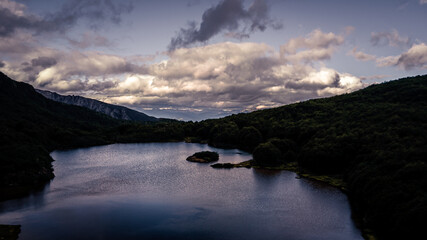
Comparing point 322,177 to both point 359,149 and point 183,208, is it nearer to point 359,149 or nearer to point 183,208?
point 359,149

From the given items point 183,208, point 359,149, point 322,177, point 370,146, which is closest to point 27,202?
point 183,208

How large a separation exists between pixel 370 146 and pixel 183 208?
61165 mm

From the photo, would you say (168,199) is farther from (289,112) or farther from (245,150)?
(289,112)

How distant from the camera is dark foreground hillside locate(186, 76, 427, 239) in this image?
1954 inches

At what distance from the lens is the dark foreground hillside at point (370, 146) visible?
163 feet

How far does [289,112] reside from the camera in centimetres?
18500

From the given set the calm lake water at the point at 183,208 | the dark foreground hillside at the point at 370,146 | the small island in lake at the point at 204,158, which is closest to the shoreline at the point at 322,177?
the dark foreground hillside at the point at 370,146

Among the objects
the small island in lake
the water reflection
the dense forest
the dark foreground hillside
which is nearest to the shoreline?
the dense forest

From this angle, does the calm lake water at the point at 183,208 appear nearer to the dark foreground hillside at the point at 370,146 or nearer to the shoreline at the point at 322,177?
the shoreline at the point at 322,177

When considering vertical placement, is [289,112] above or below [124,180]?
above

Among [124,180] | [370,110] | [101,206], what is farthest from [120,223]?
[370,110]

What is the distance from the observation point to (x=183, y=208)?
62.3 meters

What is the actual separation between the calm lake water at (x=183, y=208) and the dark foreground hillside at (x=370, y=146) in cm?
746

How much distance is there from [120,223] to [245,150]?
11867cm
